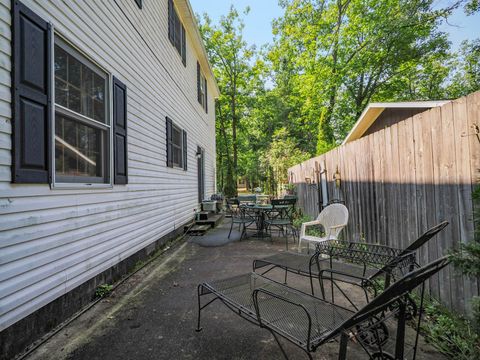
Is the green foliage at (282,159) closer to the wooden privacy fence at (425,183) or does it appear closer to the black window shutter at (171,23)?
the black window shutter at (171,23)

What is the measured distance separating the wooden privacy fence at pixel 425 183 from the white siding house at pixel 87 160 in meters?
3.52

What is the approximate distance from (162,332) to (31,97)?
237cm

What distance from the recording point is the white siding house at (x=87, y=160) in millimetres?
2080

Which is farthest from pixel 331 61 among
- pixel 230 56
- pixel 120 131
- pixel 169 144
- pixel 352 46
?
pixel 120 131

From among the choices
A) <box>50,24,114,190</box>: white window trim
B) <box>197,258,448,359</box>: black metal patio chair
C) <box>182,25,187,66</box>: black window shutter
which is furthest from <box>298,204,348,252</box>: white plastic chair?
<box>182,25,187,66</box>: black window shutter

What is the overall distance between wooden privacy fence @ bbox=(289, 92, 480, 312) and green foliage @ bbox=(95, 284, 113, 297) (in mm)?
3613

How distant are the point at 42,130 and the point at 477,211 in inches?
138

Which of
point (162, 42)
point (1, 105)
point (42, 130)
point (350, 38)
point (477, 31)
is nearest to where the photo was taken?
point (1, 105)

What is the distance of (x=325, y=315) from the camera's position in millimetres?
1979

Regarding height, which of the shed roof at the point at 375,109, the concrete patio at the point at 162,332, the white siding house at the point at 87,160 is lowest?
the concrete patio at the point at 162,332

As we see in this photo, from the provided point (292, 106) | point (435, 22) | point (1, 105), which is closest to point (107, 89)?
point (1, 105)

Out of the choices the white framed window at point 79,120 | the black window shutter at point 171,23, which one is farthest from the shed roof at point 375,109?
the white framed window at point 79,120

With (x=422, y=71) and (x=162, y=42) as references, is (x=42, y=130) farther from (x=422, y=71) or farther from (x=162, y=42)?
(x=422, y=71)

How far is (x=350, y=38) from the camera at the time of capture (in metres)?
16.2
